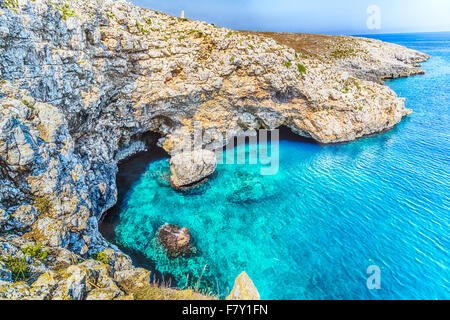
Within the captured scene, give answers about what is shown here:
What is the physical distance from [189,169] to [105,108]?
42.4ft

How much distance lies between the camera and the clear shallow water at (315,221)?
61.9ft

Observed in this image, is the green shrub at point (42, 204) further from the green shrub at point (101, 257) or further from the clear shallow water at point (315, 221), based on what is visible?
the clear shallow water at point (315, 221)

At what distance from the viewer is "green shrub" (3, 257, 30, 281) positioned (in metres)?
10.1

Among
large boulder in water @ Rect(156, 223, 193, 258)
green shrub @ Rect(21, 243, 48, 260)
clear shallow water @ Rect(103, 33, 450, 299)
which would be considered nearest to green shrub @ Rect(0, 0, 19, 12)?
green shrub @ Rect(21, 243, 48, 260)

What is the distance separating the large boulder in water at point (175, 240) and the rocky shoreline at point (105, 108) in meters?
4.57

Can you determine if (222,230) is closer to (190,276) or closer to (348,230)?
(190,276)

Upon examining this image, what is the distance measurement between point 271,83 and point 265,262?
26.2m

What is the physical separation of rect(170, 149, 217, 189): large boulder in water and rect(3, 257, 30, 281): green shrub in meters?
18.8

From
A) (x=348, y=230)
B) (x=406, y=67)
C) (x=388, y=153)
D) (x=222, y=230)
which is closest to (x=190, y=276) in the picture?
(x=222, y=230)

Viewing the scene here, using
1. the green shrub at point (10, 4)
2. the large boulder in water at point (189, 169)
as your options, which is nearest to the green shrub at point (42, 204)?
the green shrub at point (10, 4)

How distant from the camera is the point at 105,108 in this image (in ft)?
93.5

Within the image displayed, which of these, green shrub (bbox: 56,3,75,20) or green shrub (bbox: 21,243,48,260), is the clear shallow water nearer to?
green shrub (bbox: 21,243,48,260)

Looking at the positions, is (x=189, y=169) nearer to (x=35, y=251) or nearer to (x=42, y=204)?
(x=42, y=204)

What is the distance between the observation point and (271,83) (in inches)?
1395
